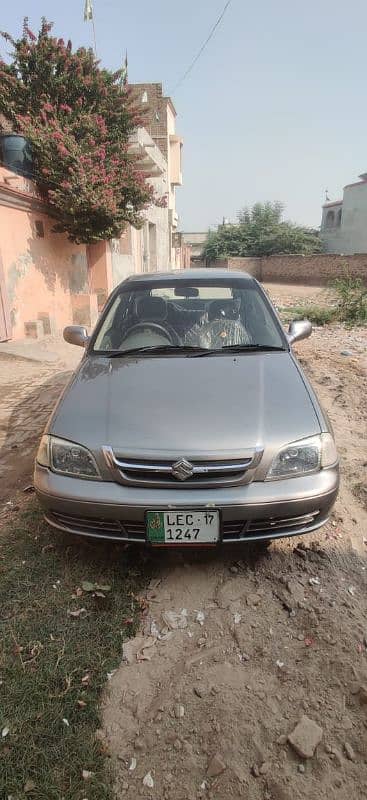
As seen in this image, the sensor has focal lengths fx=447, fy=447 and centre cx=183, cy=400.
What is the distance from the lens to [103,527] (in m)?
2.05

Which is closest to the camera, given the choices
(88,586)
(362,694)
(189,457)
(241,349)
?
(362,694)

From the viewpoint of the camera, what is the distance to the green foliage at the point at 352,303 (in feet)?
32.4

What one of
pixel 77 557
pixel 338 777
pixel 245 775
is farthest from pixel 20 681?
pixel 338 777

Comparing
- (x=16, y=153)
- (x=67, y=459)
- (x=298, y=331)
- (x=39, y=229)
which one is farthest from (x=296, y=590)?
(x=16, y=153)

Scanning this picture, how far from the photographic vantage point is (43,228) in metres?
8.49

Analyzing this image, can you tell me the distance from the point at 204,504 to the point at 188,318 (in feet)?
5.56

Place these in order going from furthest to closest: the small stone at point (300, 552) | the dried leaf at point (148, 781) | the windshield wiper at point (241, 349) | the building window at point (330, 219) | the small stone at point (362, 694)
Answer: the building window at point (330, 219) < the windshield wiper at point (241, 349) < the small stone at point (300, 552) < the small stone at point (362, 694) < the dried leaf at point (148, 781)

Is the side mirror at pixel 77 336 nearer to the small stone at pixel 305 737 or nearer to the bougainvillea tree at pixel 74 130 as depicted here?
the small stone at pixel 305 737

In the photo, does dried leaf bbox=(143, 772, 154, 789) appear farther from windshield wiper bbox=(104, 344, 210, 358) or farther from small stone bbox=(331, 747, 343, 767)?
windshield wiper bbox=(104, 344, 210, 358)

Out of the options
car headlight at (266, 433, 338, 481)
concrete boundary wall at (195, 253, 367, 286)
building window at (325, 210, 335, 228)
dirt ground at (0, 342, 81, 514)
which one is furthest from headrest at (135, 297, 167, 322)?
building window at (325, 210, 335, 228)

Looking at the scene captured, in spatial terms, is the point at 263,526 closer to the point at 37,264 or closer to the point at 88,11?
the point at 37,264

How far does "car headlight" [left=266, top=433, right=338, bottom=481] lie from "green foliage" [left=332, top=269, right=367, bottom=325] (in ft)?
27.6

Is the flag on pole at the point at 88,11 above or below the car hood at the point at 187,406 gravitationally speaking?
above

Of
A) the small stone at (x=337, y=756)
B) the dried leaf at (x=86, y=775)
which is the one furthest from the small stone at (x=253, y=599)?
the dried leaf at (x=86, y=775)
